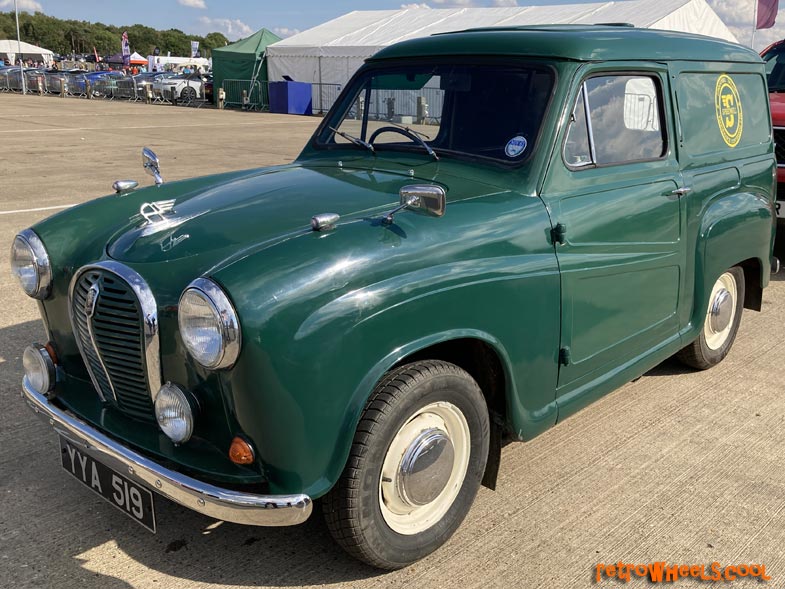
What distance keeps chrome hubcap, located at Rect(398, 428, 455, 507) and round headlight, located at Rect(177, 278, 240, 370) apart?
743 millimetres

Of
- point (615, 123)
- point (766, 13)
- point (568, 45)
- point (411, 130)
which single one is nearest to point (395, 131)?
point (411, 130)

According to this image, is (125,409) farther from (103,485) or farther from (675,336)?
(675,336)

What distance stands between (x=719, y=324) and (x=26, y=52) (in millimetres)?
87643

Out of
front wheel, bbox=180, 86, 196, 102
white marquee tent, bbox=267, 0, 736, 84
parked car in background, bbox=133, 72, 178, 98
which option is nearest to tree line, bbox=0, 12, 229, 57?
parked car in background, bbox=133, 72, 178, 98

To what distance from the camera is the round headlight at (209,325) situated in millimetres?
2184

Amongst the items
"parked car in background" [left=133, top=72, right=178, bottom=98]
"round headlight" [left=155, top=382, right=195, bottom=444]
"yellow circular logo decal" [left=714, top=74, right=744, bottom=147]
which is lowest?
"round headlight" [left=155, top=382, right=195, bottom=444]

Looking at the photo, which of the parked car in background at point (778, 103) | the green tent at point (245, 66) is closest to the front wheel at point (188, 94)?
the green tent at point (245, 66)

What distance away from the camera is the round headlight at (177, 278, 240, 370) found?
2.18 metres

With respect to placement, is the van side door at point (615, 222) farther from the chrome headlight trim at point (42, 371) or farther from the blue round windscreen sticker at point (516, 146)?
the chrome headlight trim at point (42, 371)

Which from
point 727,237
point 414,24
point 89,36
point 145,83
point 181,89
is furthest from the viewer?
point 89,36

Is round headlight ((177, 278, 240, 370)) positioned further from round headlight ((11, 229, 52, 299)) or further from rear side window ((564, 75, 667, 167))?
rear side window ((564, 75, 667, 167))

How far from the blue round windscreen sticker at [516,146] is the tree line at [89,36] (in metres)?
129

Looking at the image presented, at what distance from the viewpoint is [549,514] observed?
305cm

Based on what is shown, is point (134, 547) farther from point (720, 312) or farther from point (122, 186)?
point (720, 312)
